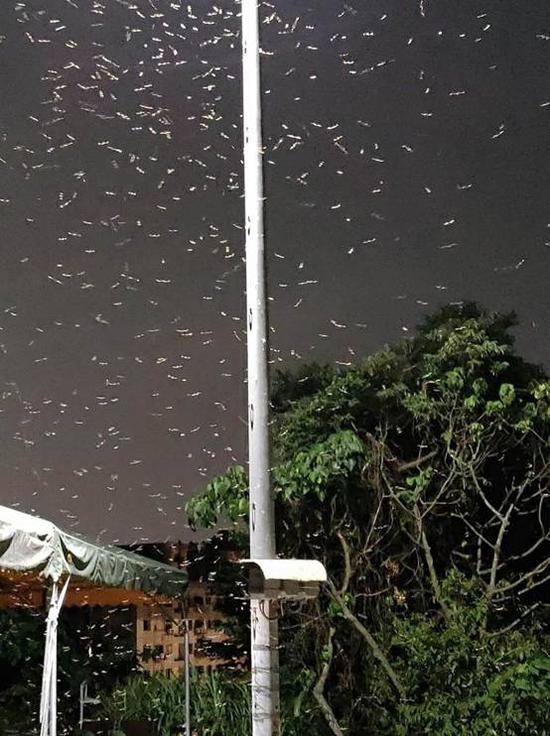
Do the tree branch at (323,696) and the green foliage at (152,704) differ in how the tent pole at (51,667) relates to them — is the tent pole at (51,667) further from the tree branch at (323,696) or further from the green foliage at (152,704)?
the tree branch at (323,696)

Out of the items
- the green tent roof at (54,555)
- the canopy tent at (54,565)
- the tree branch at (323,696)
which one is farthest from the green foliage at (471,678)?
the green tent roof at (54,555)

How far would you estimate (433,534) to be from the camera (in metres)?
8.06

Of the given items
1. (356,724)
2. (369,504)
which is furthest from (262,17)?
(356,724)

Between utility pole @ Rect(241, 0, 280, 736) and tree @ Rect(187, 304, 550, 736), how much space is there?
11.3 ft

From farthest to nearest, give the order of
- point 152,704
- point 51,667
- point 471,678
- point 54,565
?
point 152,704
point 471,678
point 51,667
point 54,565

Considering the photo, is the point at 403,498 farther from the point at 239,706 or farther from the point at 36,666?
the point at 36,666

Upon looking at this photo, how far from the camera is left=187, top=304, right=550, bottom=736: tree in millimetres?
→ 7457

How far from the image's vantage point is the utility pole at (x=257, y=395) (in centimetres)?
369

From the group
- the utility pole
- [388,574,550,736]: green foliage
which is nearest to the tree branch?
[388,574,550,736]: green foliage

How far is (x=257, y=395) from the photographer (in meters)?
3.93

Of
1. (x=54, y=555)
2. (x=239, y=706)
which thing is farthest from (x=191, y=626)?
(x=54, y=555)

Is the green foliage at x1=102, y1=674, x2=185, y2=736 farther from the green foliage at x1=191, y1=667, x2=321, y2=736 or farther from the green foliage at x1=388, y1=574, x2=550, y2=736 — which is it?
the green foliage at x1=388, y1=574, x2=550, y2=736

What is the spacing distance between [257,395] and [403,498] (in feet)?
13.5

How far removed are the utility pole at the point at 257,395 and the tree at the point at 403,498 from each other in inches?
136
